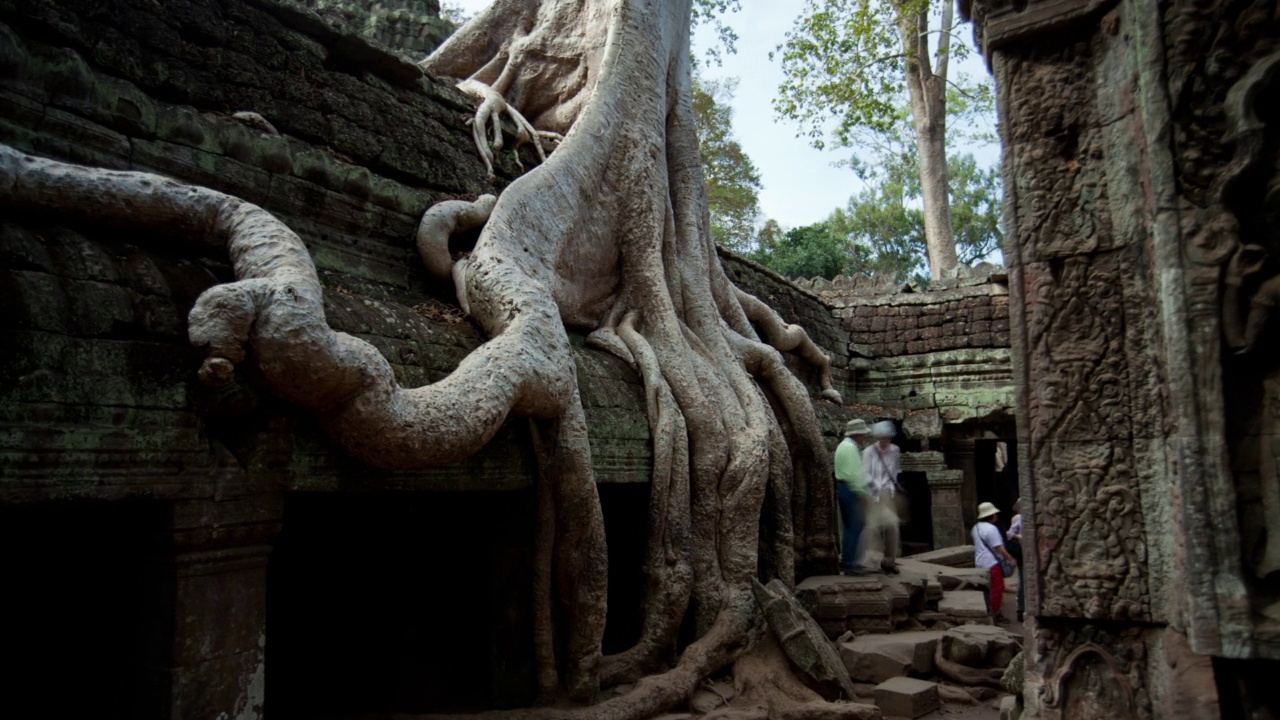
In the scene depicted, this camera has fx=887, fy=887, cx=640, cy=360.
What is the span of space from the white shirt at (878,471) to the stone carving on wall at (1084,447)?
4.03 m

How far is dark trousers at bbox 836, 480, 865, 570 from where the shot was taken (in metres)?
6.66

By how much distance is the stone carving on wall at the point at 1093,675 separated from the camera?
8.31 ft

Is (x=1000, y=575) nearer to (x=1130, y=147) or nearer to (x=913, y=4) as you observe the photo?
(x=1130, y=147)

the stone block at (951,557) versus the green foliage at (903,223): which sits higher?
the green foliage at (903,223)

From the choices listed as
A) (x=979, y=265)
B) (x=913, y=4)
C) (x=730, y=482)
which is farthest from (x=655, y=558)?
(x=913, y=4)

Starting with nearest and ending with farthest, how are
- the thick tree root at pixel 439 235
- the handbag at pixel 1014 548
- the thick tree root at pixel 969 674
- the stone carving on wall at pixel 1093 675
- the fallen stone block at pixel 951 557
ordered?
1. the stone carving on wall at pixel 1093 675
2. the thick tree root at pixel 439 235
3. the thick tree root at pixel 969 674
4. the handbag at pixel 1014 548
5. the fallen stone block at pixel 951 557

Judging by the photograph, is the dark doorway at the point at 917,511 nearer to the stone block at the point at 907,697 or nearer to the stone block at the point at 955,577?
the stone block at the point at 955,577

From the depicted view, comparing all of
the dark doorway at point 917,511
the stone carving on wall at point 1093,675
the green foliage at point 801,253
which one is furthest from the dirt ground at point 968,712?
the green foliage at point 801,253

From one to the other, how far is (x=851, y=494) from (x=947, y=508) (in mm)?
3295

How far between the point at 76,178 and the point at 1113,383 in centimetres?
306

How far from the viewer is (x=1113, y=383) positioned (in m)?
2.65

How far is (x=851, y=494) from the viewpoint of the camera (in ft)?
22.0

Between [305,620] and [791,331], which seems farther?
[791,331]

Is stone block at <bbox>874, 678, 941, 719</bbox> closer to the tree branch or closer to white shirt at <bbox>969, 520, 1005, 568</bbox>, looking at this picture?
white shirt at <bbox>969, 520, 1005, 568</bbox>
